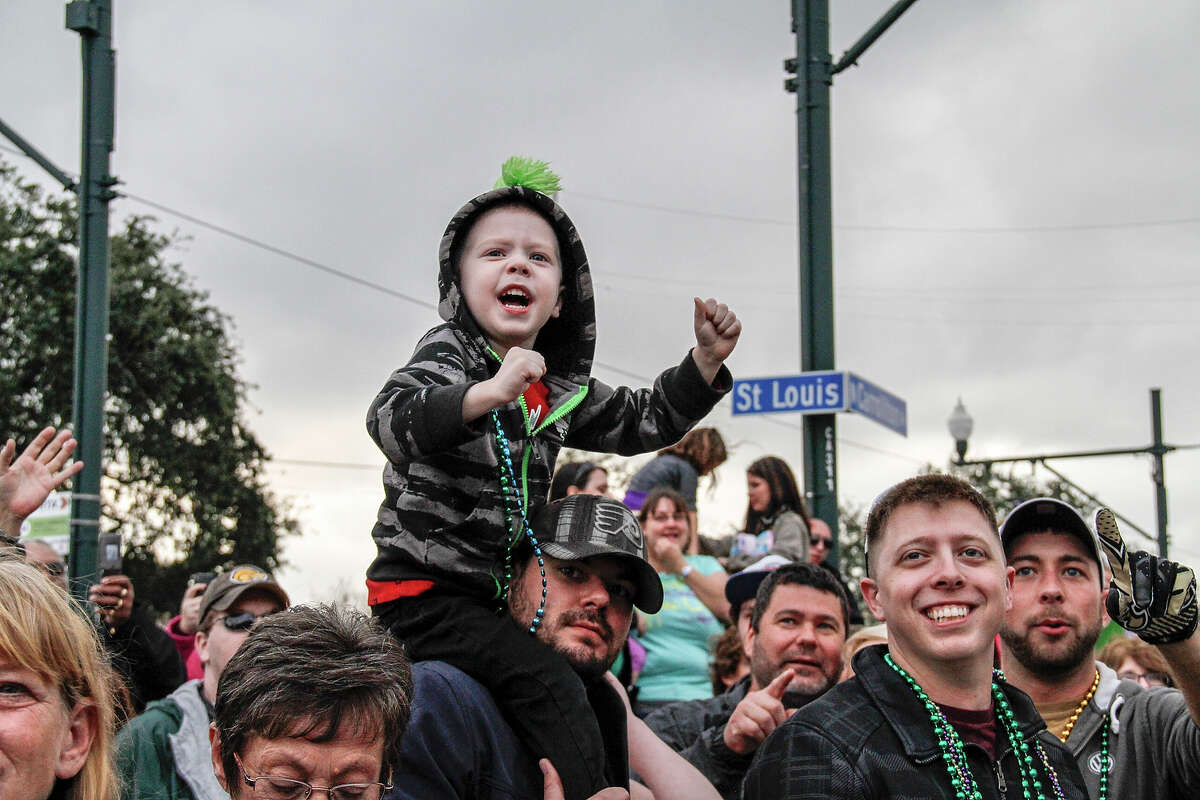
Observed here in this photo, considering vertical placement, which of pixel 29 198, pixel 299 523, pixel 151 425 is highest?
pixel 29 198

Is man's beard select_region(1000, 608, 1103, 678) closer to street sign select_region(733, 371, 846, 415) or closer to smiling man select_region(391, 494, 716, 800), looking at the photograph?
smiling man select_region(391, 494, 716, 800)

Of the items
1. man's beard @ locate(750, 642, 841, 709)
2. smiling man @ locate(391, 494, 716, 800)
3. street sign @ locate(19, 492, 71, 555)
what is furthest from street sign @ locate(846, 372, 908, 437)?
smiling man @ locate(391, 494, 716, 800)

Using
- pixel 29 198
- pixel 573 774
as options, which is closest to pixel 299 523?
pixel 29 198

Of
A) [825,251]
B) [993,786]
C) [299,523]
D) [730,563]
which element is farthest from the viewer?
[299,523]

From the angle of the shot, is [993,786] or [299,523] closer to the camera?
[993,786]

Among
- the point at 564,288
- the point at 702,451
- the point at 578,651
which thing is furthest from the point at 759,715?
the point at 702,451

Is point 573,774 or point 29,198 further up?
point 29,198

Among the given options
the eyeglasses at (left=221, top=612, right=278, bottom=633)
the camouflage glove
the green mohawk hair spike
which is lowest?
the eyeglasses at (left=221, top=612, right=278, bottom=633)

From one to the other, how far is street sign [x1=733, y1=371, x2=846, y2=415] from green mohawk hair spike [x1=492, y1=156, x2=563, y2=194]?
4.93 m

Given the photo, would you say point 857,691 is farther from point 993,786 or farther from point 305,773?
point 305,773

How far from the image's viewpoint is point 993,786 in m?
3.02

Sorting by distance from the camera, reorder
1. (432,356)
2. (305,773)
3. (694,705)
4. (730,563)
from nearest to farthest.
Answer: (305,773)
(432,356)
(694,705)
(730,563)

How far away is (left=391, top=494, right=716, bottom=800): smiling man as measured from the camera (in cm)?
293

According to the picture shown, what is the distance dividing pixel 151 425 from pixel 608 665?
24372mm
